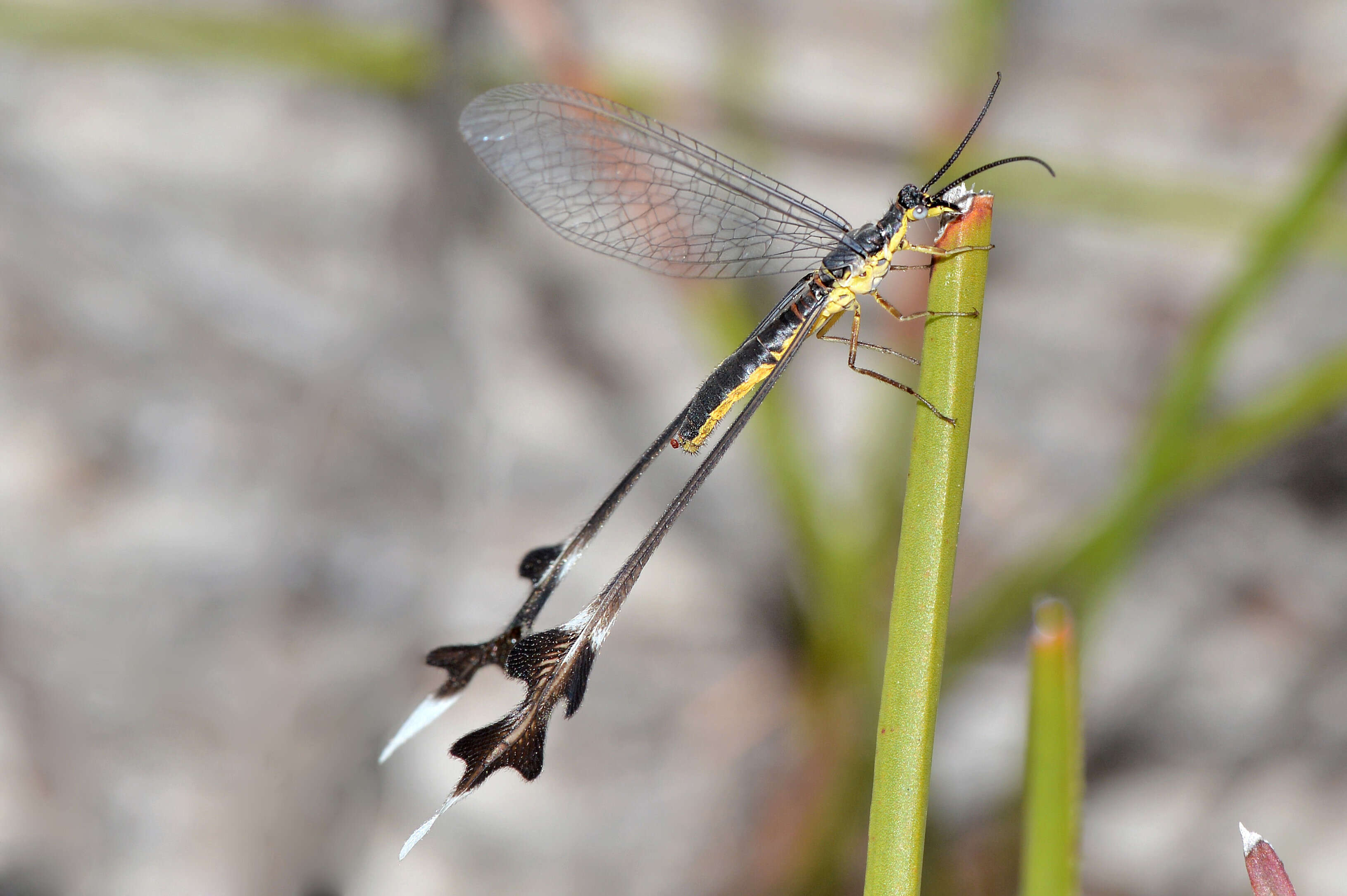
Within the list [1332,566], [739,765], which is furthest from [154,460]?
[1332,566]

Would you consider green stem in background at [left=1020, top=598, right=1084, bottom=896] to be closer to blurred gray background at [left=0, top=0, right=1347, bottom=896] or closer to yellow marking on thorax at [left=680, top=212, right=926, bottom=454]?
yellow marking on thorax at [left=680, top=212, right=926, bottom=454]

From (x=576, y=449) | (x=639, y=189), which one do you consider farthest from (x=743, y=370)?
(x=576, y=449)

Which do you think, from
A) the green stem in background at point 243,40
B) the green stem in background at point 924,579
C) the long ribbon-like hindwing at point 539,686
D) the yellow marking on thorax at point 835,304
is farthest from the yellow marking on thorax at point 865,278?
the green stem in background at point 243,40

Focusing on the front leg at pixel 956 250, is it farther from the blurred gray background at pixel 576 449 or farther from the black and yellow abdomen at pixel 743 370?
the blurred gray background at pixel 576 449

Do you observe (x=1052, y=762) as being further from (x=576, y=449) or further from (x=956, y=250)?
(x=576, y=449)

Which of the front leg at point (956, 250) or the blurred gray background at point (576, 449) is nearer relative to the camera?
the front leg at point (956, 250)

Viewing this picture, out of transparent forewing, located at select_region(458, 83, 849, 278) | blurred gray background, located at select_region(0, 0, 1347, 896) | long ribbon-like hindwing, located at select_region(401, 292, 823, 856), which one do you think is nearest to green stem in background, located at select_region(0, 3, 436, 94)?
blurred gray background, located at select_region(0, 0, 1347, 896)
